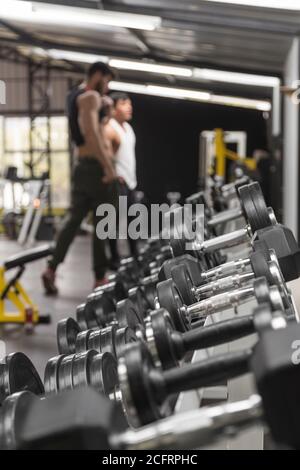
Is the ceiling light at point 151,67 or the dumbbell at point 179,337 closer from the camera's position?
the dumbbell at point 179,337

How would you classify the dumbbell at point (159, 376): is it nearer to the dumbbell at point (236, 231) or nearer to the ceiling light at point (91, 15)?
the dumbbell at point (236, 231)

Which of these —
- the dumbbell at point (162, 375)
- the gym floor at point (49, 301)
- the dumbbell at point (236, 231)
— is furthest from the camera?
the gym floor at point (49, 301)

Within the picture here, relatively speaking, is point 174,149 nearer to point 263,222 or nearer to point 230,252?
point 230,252

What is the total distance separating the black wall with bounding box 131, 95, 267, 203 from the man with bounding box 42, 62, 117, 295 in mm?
11788

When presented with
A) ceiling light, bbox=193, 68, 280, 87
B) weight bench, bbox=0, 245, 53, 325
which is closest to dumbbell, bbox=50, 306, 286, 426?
weight bench, bbox=0, 245, 53, 325

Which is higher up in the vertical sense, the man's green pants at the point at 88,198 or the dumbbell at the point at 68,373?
the man's green pants at the point at 88,198

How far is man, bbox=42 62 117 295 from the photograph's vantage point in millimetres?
5305

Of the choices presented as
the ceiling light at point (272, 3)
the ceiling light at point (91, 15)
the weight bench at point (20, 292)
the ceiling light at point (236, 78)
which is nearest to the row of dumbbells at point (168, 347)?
the weight bench at point (20, 292)

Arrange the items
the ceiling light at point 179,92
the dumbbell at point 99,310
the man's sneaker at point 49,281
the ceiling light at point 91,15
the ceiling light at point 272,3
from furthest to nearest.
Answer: the ceiling light at point 179,92 < the ceiling light at point 91,15 < the man's sneaker at point 49,281 < the ceiling light at point 272,3 < the dumbbell at point 99,310

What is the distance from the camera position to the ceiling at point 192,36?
19.7 feet

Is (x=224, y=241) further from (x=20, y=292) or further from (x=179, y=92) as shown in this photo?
(x=179, y=92)

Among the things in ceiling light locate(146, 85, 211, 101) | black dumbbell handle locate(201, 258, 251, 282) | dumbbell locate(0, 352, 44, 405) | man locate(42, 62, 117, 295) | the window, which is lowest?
dumbbell locate(0, 352, 44, 405)

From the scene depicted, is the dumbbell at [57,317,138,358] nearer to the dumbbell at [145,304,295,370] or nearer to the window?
the dumbbell at [145,304,295,370]

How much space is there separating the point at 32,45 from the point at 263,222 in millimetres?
8842
